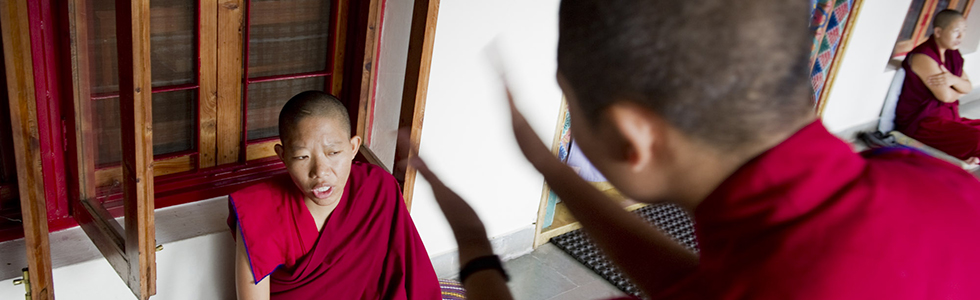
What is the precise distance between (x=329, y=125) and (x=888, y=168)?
182cm

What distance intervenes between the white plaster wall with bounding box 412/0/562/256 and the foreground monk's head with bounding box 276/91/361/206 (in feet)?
2.53

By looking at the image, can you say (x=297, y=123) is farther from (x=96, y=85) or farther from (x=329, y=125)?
(x=96, y=85)

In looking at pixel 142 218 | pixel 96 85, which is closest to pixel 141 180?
pixel 142 218

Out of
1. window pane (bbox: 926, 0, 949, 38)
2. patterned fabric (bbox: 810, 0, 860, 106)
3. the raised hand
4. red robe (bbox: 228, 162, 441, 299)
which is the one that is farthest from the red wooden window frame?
window pane (bbox: 926, 0, 949, 38)

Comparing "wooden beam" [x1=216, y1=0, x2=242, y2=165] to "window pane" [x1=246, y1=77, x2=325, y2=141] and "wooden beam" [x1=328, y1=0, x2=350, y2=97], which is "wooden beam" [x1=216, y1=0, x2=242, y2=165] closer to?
"window pane" [x1=246, y1=77, x2=325, y2=141]

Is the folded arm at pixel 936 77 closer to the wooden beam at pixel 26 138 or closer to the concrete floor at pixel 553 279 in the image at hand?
the concrete floor at pixel 553 279

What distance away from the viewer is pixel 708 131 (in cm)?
75

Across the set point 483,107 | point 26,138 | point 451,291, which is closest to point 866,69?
point 483,107

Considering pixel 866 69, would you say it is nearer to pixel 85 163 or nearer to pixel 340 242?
pixel 340 242

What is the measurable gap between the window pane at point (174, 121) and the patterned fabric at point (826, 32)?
156 inches

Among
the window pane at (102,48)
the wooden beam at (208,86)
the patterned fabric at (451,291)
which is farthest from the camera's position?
the patterned fabric at (451,291)

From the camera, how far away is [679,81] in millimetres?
725

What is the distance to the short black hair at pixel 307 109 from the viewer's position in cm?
233

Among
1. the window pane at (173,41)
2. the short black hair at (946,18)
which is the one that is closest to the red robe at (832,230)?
the window pane at (173,41)
